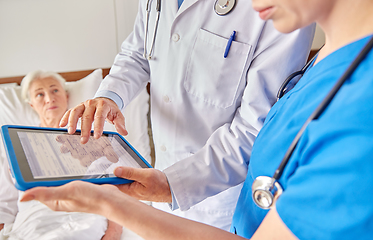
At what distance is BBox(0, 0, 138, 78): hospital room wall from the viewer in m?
2.00

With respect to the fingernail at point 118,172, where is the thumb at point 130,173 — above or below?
below

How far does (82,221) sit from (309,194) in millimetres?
1329

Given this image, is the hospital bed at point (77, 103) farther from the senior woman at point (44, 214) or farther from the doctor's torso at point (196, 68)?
the doctor's torso at point (196, 68)

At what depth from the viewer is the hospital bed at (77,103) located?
2.01m

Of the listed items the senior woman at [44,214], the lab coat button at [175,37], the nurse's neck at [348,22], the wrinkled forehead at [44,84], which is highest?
the nurse's neck at [348,22]

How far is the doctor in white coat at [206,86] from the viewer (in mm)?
805

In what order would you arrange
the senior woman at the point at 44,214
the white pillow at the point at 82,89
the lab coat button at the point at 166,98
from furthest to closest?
the white pillow at the point at 82,89
the senior woman at the point at 44,214
the lab coat button at the point at 166,98

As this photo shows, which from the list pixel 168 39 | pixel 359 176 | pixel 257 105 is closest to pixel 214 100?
pixel 257 105

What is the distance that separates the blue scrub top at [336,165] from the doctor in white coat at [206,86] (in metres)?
0.32

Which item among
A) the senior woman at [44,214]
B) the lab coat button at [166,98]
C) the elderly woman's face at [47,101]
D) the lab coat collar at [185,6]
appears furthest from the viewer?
the elderly woman's face at [47,101]

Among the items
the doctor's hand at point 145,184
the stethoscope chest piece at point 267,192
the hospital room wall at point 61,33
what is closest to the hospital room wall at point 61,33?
the hospital room wall at point 61,33

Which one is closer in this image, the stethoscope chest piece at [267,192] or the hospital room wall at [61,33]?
the stethoscope chest piece at [267,192]

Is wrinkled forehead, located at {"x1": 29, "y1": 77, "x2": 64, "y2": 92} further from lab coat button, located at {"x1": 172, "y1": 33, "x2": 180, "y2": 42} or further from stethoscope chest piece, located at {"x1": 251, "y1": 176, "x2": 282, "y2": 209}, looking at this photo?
stethoscope chest piece, located at {"x1": 251, "y1": 176, "x2": 282, "y2": 209}

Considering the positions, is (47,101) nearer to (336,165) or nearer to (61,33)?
(61,33)
